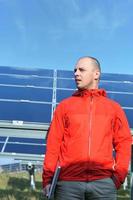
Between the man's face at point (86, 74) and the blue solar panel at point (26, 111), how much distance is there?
3.09 meters

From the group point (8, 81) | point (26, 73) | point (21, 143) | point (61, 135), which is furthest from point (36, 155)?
point (61, 135)

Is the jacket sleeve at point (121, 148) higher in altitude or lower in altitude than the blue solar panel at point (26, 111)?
lower

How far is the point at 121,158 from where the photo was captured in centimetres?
378

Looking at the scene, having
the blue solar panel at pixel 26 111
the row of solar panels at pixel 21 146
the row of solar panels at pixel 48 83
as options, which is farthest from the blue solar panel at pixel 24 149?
the row of solar panels at pixel 48 83

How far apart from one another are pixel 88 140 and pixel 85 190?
0.35 m

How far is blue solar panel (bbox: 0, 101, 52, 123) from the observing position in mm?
7184

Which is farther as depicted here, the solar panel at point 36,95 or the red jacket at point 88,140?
the solar panel at point 36,95

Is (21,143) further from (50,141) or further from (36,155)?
(50,141)

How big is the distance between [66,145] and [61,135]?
4.3 inches

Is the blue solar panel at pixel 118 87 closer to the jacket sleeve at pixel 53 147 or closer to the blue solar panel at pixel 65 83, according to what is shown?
the blue solar panel at pixel 65 83

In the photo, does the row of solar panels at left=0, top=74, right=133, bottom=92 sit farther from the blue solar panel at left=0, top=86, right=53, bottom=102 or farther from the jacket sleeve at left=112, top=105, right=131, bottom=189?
the jacket sleeve at left=112, top=105, right=131, bottom=189

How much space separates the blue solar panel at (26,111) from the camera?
7184 millimetres

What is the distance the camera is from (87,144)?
12.2 ft

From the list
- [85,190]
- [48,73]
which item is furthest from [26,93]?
[85,190]
